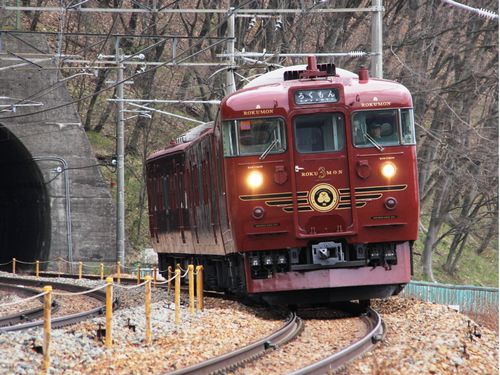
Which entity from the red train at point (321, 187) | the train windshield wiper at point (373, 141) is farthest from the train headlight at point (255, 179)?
the train windshield wiper at point (373, 141)

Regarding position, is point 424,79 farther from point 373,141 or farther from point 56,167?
point 373,141

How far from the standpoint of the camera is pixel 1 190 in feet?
150

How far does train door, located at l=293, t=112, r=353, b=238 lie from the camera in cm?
1605

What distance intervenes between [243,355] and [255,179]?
192 inches

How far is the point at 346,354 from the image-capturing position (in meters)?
11.4

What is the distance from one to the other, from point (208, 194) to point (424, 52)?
17.1m

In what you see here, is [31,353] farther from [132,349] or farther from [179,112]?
[179,112]

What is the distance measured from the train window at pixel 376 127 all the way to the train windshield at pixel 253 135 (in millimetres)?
1068

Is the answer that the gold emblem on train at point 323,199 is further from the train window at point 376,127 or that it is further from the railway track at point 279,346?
the railway track at point 279,346

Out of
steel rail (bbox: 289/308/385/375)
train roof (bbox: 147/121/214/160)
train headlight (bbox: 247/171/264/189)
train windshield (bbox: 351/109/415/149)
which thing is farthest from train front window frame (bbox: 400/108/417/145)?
train roof (bbox: 147/121/214/160)

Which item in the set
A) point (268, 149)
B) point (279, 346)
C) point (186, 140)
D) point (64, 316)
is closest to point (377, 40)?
point (186, 140)

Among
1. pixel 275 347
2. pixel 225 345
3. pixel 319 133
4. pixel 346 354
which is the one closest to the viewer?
pixel 346 354

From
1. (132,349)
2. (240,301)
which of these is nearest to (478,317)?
(240,301)

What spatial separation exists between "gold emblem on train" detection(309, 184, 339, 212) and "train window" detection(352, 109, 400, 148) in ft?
2.73
